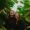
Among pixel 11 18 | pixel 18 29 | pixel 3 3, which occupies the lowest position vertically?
pixel 18 29

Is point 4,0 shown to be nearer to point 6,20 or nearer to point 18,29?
point 6,20

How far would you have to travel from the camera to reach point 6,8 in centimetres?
115

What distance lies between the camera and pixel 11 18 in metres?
1.14

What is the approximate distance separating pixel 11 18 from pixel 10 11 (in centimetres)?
7

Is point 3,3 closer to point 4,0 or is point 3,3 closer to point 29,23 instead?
point 4,0

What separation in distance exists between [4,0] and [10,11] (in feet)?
0.42

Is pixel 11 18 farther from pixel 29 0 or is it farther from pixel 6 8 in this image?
pixel 29 0

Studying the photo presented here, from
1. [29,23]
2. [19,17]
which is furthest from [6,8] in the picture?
[29,23]

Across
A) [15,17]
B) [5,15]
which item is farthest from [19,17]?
[5,15]

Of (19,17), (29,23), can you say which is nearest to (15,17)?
(19,17)

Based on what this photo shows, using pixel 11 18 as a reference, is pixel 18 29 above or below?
below

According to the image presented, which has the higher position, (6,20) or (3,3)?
(3,3)

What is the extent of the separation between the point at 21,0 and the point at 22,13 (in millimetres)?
136

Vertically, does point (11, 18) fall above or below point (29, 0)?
below
